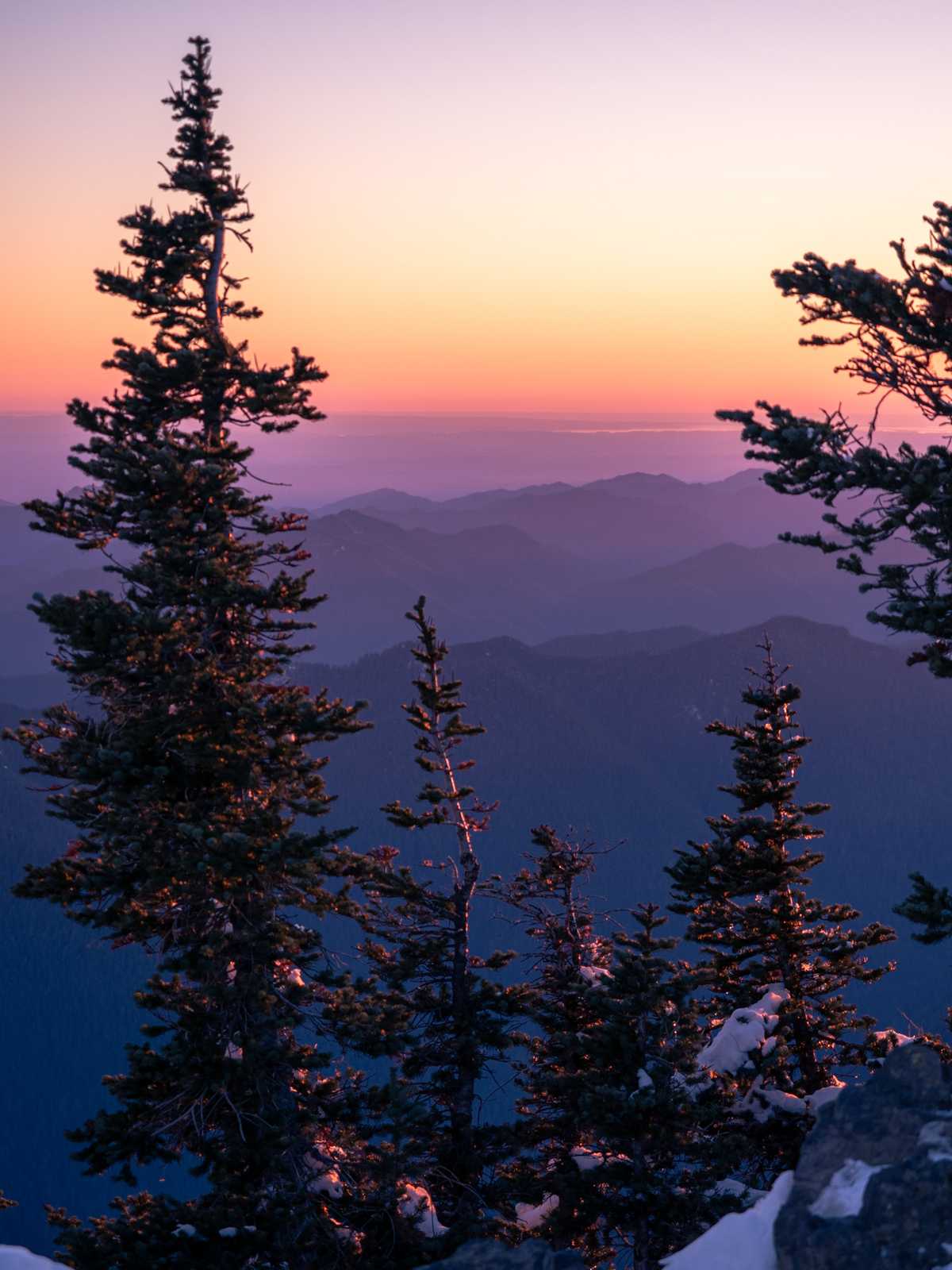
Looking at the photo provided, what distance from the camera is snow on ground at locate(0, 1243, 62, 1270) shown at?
410 inches

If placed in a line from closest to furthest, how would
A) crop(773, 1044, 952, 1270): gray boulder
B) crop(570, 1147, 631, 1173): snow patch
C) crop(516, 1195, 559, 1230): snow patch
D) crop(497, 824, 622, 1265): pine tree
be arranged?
1. crop(773, 1044, 952, 1270): gray boulder
2. crop(570, 1147, 631, 1173): snow patch
3. crop(497, 824, 622, 1265): pine tree
4. crop(516, 1195, 559, 1230): snow patch

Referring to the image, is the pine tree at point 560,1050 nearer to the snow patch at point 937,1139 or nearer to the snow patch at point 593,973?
the snow patch at point 593,973

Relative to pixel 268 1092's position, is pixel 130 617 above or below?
above

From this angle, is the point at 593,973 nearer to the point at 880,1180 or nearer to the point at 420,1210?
the point at 420,1210

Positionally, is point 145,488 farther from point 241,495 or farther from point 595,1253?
point 595,1253

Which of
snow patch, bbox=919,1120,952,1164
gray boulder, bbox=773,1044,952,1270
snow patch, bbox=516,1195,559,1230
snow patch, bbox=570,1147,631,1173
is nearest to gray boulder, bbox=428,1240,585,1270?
gray boulder, bbox=773,1044,952,1270

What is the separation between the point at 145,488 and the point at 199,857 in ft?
19.7

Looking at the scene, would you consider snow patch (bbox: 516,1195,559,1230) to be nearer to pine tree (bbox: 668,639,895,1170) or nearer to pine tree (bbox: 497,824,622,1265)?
pine tree (bbox: 497,824,622,1265)

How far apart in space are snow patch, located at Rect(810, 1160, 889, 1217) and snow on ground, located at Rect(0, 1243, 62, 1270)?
7.58 metres

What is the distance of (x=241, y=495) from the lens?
16.7m

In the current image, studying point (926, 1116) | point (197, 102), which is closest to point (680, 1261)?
point (926, 1116)

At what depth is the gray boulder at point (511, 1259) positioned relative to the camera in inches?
356

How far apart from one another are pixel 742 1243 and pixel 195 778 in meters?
10.2

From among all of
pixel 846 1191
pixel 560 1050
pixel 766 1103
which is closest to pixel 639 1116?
pixel 766 1103
